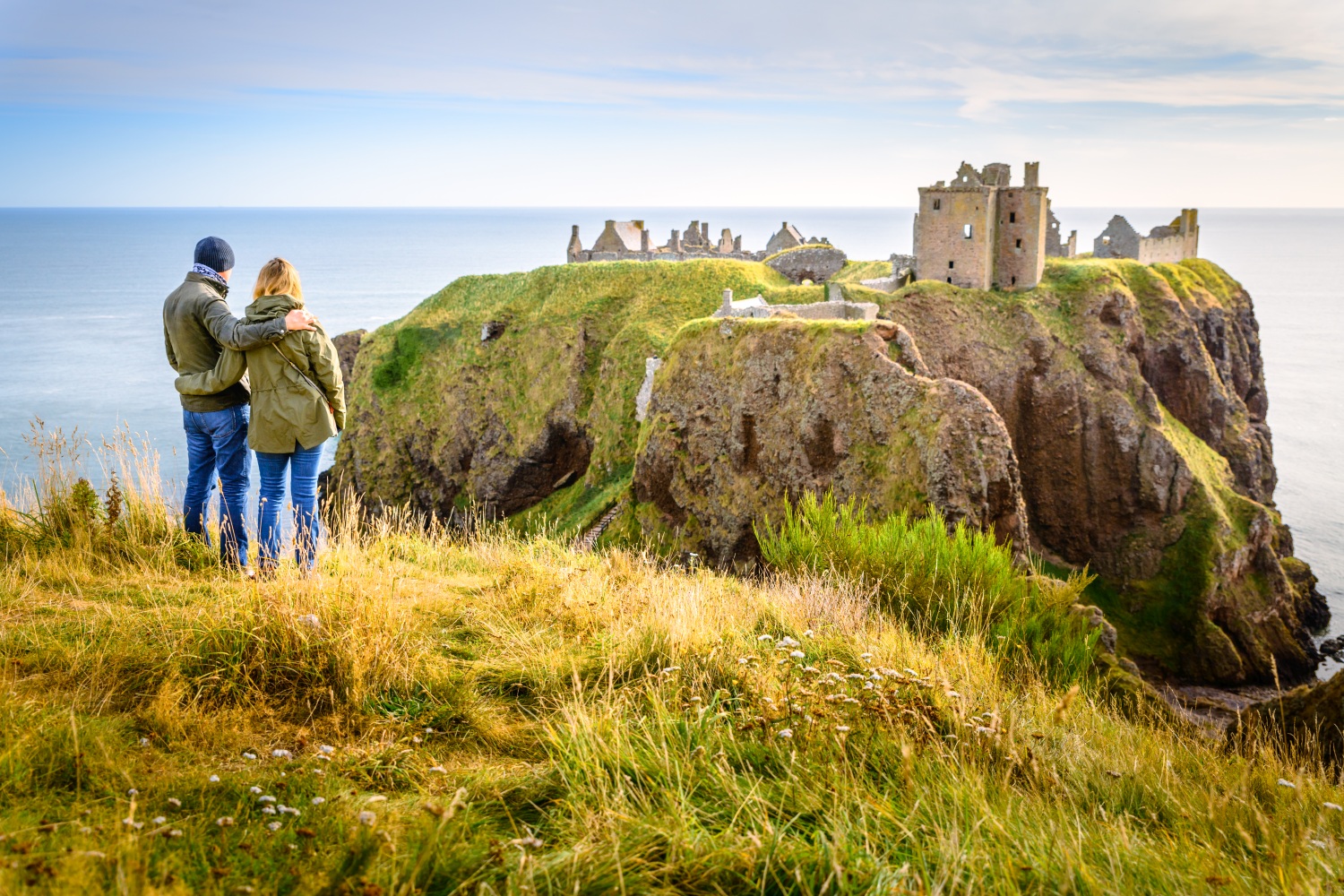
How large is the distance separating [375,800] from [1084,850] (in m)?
3.18

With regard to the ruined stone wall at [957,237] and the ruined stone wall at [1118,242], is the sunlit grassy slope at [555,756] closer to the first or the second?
the ruined stone wall at [957,237]

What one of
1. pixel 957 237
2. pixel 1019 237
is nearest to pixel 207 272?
pixel 957 237

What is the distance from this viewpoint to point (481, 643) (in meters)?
6.60

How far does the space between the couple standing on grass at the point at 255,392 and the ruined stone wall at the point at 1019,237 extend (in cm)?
4779

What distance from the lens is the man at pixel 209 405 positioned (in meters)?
8.23

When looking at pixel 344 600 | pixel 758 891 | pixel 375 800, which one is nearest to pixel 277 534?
pixel 344 600

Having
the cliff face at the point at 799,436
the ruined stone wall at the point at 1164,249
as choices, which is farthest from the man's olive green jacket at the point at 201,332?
the ruined stone wall at the point at 1164,249

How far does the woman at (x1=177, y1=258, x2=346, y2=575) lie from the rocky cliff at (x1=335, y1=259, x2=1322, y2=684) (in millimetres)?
20024

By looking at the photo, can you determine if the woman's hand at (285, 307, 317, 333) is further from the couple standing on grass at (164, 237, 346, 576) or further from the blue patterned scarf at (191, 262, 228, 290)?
the blue patterned scarf at (191, 262, 228, 290)

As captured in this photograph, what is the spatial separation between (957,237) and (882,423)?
84.9 feet


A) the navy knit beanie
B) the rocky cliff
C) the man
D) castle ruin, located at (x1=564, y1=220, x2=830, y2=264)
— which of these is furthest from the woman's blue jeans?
castle ruin, located at (x1=564, y1=220, x2=830, y2=264)

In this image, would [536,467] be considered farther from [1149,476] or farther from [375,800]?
[375,800]

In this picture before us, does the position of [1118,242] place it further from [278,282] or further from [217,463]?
[217,463]

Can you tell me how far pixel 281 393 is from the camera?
26.1 feet
